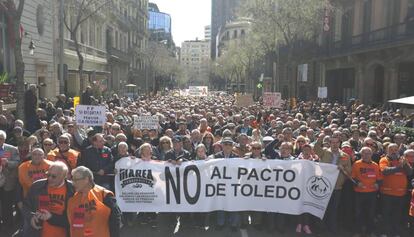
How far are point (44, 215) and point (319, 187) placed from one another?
4787 mm

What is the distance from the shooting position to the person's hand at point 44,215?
4748mm

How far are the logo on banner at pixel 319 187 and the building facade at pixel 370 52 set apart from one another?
17780 millimetres

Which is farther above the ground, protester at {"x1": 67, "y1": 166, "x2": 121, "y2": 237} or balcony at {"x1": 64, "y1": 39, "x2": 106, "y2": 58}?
balcony at {"x1": 64, "y1": 39, "x2": 106, "y2": 58}

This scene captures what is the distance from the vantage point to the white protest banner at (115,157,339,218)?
312 inches

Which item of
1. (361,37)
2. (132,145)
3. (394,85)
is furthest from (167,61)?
(132,145)

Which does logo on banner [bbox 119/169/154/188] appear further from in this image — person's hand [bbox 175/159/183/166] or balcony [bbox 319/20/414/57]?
balcony [bbox 319/20/414/57]

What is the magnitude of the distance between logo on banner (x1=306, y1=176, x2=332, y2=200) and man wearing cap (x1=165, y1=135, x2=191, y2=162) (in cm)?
220

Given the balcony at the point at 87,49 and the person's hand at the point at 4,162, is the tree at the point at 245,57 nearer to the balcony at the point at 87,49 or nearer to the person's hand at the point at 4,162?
the balcony at the point at 87,49

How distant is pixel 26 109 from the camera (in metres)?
14.0

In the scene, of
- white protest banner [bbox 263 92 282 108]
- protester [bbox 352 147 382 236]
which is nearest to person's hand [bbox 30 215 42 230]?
protester [bbox 352 147 382 236]

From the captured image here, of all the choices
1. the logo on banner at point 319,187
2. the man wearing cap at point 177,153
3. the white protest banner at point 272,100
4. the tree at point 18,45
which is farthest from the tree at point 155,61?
the logo on banner at point 319,187

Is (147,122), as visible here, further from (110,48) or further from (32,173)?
(110,48)

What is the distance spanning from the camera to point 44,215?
476 centimetres

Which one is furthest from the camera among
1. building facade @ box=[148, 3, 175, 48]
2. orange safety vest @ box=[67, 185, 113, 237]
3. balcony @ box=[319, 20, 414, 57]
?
building facade @ box=[148, 3, 175, 48]
